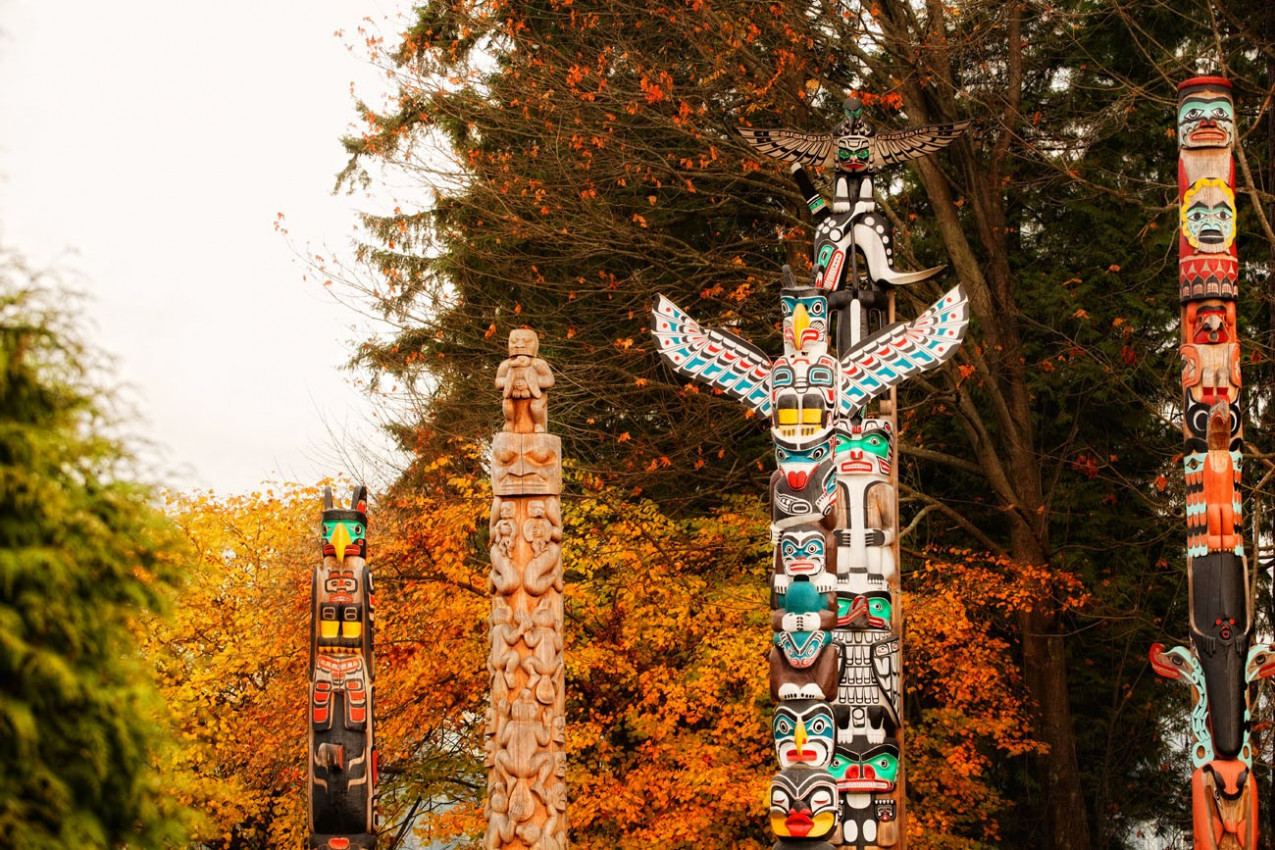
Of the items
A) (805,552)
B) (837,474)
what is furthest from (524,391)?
(837,474)

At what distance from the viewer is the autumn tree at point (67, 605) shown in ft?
12.3

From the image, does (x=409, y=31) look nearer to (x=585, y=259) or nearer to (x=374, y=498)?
(x=585, y=259)

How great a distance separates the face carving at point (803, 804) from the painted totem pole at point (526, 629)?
4.22ft

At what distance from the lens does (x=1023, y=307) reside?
1866cm

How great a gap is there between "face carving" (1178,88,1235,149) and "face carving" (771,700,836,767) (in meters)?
5.09

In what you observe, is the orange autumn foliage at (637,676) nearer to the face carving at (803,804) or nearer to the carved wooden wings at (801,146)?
the carved wooden wings at (801,146)

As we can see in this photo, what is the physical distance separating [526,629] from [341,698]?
11.0 ft

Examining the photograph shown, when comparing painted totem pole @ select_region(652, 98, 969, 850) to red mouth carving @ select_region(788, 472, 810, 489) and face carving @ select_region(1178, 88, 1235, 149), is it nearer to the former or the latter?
red mouth carving @ select_region(788, 472, 810, 489)

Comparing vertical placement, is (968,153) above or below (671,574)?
above

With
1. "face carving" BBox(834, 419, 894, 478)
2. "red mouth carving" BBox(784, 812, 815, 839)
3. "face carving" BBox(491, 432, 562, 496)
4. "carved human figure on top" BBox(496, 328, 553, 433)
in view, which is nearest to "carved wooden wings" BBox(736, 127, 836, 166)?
"face carving" BBox(834, 419, 894, 478)

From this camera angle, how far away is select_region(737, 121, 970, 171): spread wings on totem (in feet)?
40.7

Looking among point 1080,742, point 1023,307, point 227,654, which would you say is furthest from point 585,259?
point 1080,742

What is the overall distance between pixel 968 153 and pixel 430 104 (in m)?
6.85

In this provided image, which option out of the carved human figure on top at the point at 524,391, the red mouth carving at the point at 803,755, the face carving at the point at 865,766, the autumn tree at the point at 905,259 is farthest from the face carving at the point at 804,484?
the autumn tree at the point at 905,259
